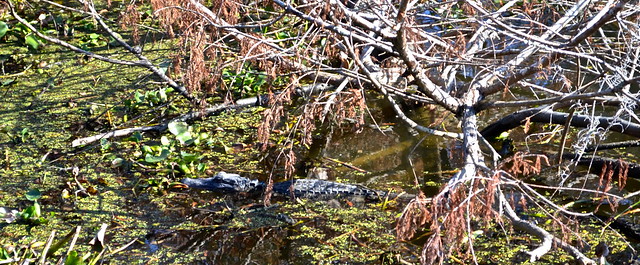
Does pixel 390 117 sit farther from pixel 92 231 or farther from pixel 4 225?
pixel 4 225

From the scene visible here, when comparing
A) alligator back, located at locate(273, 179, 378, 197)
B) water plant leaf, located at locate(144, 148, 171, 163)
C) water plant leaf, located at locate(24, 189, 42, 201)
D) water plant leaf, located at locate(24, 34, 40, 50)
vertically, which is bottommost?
water plant leaf, located at locate(24, 189, 42, 201)

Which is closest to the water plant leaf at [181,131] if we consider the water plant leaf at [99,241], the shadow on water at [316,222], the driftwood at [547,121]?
the shadow on water at [316,222]

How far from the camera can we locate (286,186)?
4.05m

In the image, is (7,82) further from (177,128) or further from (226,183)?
(226,183)

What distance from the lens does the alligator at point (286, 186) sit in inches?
156

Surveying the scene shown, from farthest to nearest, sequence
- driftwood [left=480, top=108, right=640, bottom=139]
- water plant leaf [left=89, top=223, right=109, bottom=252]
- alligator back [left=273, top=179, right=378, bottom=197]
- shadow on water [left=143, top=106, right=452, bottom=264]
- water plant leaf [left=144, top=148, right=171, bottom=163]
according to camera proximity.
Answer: water plant leaf [left=144, top=148, right=171, bottom=163]
alligator back [left=273, top=179, right=378, bottom=197]
driftwood [left=480, top=108, right=640, bottom=139]
shadow on water [left=143, top=106, right=452, bottom=264]
water plant leaf [left=89, top=223, right=109, bottom=252]

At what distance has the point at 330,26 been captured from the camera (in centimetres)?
297

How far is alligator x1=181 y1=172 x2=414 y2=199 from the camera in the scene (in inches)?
156

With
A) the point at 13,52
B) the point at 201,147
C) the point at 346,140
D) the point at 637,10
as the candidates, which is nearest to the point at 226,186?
the point at 201,147

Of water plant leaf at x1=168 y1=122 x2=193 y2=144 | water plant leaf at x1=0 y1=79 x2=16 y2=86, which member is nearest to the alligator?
water plant leaf at x1=168 y1=122 x2=193 y2=144

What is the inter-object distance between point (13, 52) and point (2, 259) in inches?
151

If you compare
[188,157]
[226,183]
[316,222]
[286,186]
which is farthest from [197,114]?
[316,222]

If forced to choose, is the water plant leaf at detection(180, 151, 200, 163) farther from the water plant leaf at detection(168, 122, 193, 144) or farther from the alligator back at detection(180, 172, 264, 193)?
the water plant leaf at detection(168, 122, 193, 144)

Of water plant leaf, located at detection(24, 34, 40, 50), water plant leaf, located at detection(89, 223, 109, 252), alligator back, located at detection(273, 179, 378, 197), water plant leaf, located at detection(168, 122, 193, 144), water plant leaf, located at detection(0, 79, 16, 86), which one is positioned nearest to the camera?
water plant leaf, located at detection(89, 223, 109, 252)
